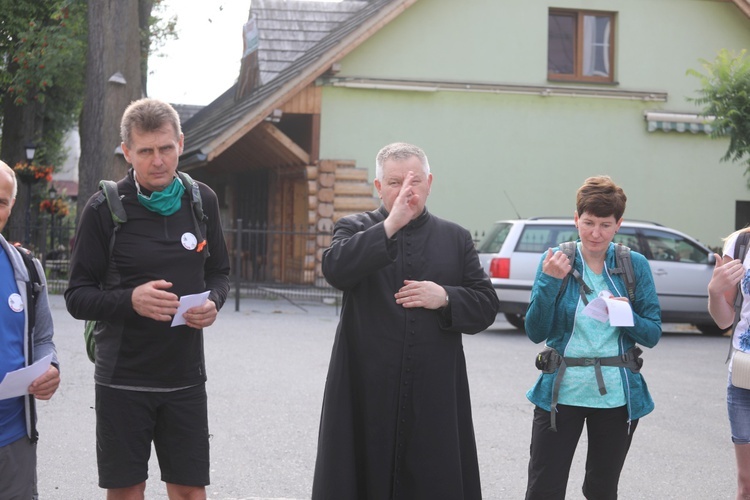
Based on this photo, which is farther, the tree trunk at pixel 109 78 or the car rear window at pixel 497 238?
the tree trunk at pixel 109 78

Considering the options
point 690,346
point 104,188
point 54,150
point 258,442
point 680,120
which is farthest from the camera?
point 54,150

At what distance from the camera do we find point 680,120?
22328 millimetres

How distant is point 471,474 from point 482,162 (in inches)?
693

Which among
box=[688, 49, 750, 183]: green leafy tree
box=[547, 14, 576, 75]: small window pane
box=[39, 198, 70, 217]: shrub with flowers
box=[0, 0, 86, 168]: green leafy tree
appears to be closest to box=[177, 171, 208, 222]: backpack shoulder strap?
box=[688, 49, 750, 183]: green leafy tree

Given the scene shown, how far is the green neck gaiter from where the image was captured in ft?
13.6

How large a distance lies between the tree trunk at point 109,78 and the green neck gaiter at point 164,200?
1164cm

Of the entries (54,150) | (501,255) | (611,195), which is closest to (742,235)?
(611,195)

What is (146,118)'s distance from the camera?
4.16 metres

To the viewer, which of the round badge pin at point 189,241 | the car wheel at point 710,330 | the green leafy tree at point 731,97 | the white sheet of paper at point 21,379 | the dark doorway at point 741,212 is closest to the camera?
the white sheet of paper at point 21,379

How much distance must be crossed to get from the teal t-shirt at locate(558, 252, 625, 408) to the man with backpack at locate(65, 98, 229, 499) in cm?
160

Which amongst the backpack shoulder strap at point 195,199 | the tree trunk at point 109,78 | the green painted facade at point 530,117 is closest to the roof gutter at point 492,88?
the green painted facade at point 530,117

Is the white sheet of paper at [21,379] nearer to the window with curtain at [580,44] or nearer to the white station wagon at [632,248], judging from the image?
the white station wagon at [632,248]

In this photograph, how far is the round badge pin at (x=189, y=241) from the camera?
13.7 ft

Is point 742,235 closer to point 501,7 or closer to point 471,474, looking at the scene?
point 471,474
